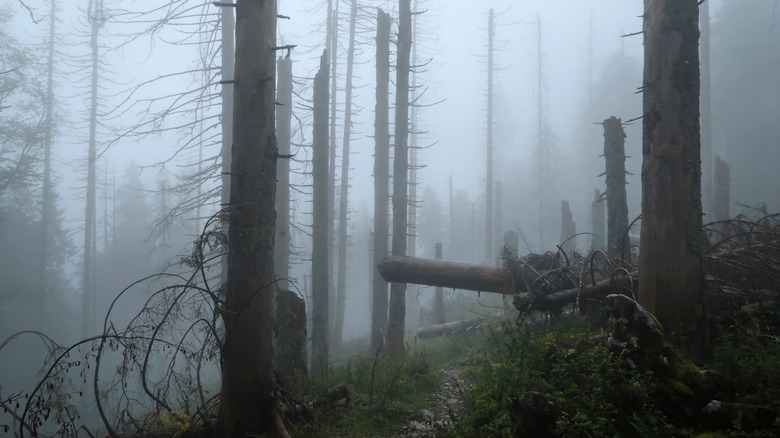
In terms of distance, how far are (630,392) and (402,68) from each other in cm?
1107

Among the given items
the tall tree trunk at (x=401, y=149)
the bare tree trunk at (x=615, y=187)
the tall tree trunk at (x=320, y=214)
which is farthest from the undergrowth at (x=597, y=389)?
the tall tree trunk at (x=320, y=214)

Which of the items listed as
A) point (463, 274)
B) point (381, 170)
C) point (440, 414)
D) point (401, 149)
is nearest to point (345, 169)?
point (381, 170)

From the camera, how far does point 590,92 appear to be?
172ft

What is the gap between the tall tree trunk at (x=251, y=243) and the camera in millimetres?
4746

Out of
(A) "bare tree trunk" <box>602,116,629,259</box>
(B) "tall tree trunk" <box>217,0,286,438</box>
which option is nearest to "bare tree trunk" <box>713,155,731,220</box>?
(A) "bare tree trunk" <box>602,116,629,259</box>

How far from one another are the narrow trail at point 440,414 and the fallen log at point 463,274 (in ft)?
6.18

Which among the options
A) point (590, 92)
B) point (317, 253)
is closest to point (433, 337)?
point (317, 253)

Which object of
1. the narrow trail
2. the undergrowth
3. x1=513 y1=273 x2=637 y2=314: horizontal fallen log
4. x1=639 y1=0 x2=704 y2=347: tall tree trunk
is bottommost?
the narrow trail

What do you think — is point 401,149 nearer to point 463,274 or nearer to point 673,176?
point 463,274

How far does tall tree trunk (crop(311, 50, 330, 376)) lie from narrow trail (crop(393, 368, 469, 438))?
17.3 ft

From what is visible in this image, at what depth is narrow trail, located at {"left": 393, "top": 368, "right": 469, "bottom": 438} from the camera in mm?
4807

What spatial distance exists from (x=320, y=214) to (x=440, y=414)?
8.64 metres

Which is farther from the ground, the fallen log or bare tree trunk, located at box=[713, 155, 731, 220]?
bare tree trunk, located at box=[713, 155, 731, 220]

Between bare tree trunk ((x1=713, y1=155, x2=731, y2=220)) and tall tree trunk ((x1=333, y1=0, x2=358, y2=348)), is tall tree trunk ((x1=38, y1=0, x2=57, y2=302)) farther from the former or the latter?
bare tree trunk ((x1=713, y1=155, x2=731, y2=220))
